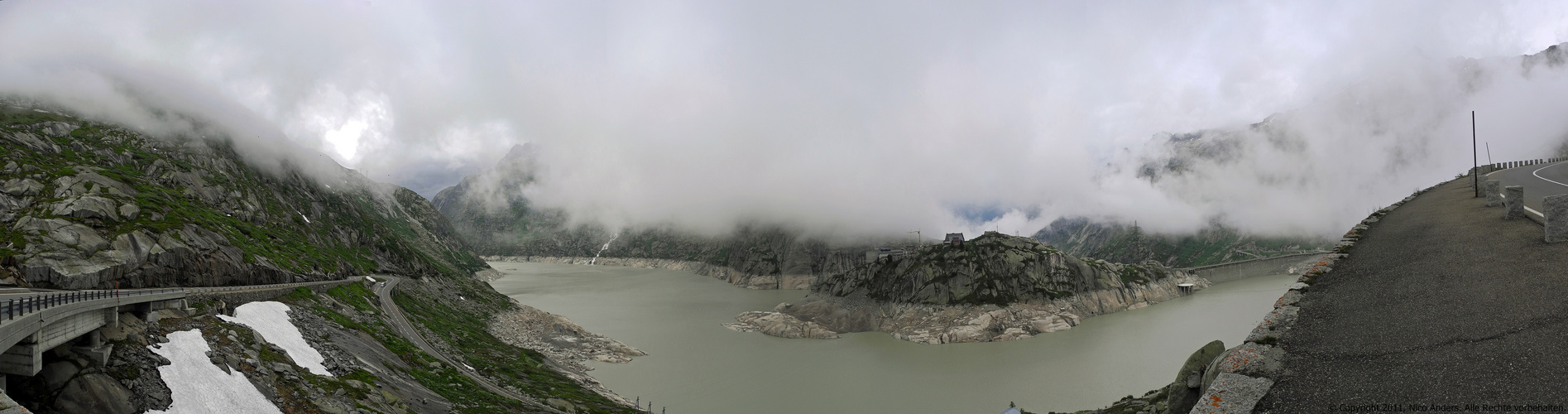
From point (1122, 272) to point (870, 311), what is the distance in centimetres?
6440

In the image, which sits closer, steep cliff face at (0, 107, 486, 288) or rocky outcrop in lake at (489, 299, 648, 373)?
steep cliff face at (0, 107, 486, 288)

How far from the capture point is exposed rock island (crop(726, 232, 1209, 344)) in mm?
92812

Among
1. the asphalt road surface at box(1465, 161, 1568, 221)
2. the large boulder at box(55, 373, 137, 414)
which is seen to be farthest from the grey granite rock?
the large boulder at box(55, 373, 137, 414)

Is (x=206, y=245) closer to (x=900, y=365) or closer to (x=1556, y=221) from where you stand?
(x=900, y=365)

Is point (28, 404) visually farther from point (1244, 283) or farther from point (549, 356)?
point (1244, 283)

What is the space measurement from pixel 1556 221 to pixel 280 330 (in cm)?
5224

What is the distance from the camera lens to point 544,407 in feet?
131

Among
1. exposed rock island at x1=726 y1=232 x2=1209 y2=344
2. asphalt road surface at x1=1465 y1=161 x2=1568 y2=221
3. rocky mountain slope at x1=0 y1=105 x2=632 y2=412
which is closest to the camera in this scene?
asphalt road surface at x1=1465 y1=161 x2=1568 y2=221

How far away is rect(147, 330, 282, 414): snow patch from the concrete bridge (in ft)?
5.94

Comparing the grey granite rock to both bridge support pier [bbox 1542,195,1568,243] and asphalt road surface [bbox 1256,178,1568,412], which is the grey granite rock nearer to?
asphalt road surface [bbox 1256,178,1568,412]

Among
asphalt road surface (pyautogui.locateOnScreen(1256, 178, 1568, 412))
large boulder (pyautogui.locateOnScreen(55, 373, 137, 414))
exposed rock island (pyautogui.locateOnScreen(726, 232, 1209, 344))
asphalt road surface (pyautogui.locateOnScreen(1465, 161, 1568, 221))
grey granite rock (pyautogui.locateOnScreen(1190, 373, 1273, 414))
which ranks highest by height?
asphalt road surface (pyautogui.locateOnScreen(1465, 161, 1568, 221))

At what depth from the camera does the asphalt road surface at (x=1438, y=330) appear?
7039 millimetres

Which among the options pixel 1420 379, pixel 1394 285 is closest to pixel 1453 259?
pixel 1394 285

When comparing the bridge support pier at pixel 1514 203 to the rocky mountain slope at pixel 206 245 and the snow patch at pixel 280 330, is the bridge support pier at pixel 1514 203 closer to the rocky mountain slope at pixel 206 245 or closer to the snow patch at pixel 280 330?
the rocky mountain slope at pixel 206 245
